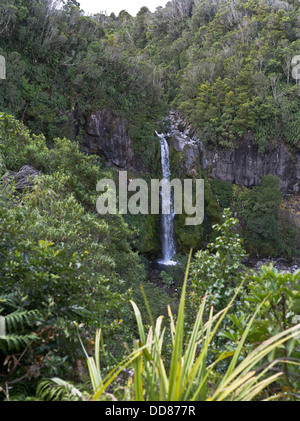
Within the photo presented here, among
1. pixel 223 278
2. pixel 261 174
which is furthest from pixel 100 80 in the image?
pixel 223 278

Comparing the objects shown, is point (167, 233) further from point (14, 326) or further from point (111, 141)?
point (14, 326)

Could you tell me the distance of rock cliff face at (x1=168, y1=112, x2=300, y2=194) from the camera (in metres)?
Result: 17.0

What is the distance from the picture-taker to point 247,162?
57.4 feet

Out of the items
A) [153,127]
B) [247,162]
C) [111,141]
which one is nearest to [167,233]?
[111,141]

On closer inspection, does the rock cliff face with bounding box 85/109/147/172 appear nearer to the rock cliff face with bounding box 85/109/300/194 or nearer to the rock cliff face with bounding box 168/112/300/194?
the rock cliff face with bounding box 85/109/300/194

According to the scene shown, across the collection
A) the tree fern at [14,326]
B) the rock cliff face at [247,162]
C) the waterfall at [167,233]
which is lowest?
the waterfall at [167,233]

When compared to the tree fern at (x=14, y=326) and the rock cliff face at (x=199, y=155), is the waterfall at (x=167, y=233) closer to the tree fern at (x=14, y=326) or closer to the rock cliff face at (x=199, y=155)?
the rock cliff face at (x=199, y=155)

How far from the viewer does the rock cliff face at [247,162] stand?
1695 centimetres

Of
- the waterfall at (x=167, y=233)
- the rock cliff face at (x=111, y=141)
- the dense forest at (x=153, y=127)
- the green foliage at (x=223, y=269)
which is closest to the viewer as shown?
the green foliage at (x=223, y=269)

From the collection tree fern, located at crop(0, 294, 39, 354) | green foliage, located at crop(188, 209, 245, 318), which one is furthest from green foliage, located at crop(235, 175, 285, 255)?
tree fern, located at crop(0, 294, 39, 354)

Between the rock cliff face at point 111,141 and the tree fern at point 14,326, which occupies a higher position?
the rock cliff face at point 111,141

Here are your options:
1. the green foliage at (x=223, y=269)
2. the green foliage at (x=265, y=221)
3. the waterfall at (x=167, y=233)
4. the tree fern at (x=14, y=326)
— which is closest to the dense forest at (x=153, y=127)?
the green foliage at (x=265, y=221)

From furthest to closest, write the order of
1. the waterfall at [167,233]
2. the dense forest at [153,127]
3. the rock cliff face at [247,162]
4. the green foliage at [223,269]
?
the rock cliff face at [247,162] < the waterfall at [167,233] < the dense forest at [153,127] < the green foliage at [223,269]

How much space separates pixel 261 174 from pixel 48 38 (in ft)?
44.6
